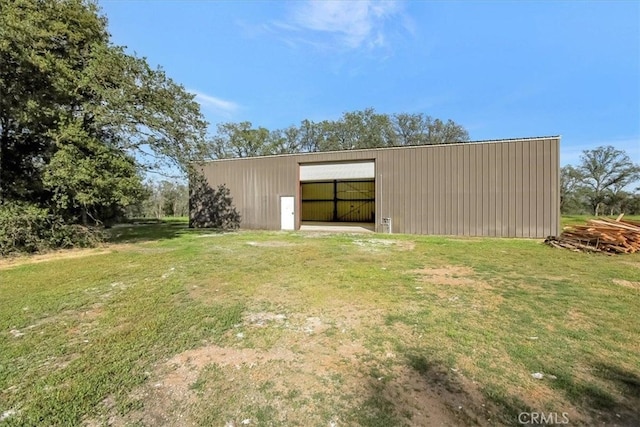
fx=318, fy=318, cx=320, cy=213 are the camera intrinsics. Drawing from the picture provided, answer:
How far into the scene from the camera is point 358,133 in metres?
38.1

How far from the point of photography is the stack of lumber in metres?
8.55

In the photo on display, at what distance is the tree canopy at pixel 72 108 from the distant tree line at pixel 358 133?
26.3 meters

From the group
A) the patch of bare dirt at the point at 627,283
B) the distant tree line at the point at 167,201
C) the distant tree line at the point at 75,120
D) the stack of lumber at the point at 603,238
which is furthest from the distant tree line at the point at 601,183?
the distant tree line at the point at 167,201

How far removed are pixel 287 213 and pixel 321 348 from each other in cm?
1372

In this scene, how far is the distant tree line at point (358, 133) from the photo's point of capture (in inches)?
1475

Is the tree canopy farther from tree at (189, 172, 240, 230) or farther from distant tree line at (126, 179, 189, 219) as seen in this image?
distant tree line at (126, 179, 189, 219)

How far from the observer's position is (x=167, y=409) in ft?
7.08

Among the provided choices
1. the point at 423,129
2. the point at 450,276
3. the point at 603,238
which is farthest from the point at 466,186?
the point at 423,129

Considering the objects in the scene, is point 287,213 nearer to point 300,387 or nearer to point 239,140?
point 300,387

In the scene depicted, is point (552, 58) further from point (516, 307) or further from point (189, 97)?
point (189, 97)

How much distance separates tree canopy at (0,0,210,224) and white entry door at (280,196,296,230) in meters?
6.52

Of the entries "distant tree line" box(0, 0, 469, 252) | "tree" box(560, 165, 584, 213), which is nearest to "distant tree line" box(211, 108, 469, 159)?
"tree" box(560, 165, 584, 213)

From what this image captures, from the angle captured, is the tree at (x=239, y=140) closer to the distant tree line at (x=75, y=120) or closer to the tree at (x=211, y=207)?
the tree at (x=211, y=207)

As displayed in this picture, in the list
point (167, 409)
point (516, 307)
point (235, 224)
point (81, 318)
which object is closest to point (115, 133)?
point (235, 224)
